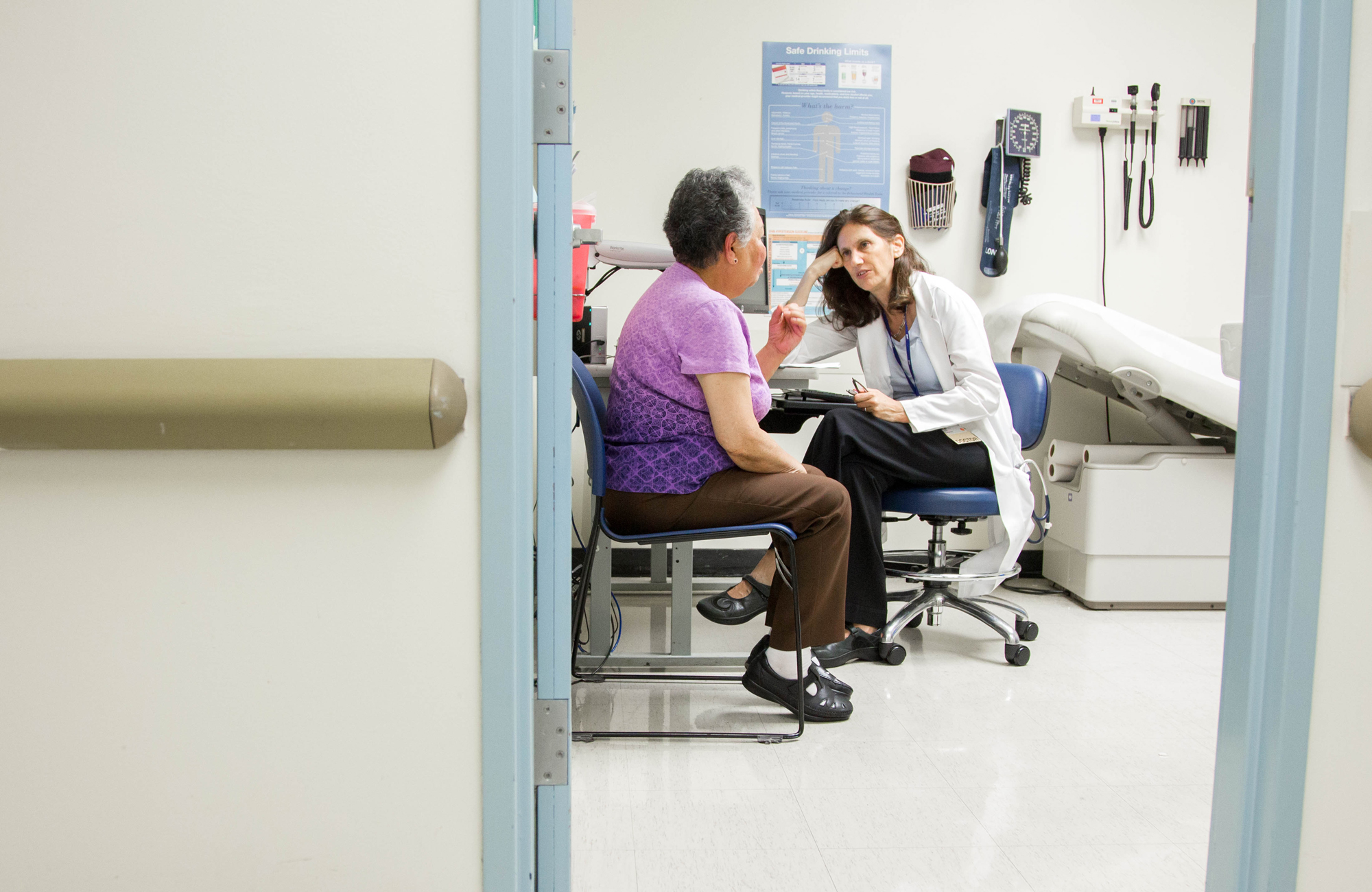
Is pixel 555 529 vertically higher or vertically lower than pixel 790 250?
lower

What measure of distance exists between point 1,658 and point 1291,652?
1.39 metres

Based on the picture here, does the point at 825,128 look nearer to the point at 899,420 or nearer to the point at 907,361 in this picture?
the point at 907,361

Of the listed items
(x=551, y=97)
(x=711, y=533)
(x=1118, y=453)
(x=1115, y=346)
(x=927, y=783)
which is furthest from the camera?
(x=1118, y=453)

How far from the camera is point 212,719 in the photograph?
101 cm

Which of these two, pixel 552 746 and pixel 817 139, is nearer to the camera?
pixel 552 746

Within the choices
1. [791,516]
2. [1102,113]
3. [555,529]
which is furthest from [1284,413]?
[1102,113]

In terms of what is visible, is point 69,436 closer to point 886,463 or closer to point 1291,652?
point 1291,652

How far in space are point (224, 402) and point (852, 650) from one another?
184 centimetres

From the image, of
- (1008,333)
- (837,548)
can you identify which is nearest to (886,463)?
(837,548)

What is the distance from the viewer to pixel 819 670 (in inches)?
81.7

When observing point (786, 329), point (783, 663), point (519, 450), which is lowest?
point (783, 663)

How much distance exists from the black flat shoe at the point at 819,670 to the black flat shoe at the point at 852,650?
0.85ft

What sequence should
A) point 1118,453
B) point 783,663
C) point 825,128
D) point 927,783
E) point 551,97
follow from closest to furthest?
point 551,97 < point 927,783 < point 783,663 < point 1118,453 < point 825,128

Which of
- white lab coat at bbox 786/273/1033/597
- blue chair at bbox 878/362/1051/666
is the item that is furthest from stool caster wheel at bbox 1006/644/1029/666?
white lab coat at bbox 786/273/1033/597
